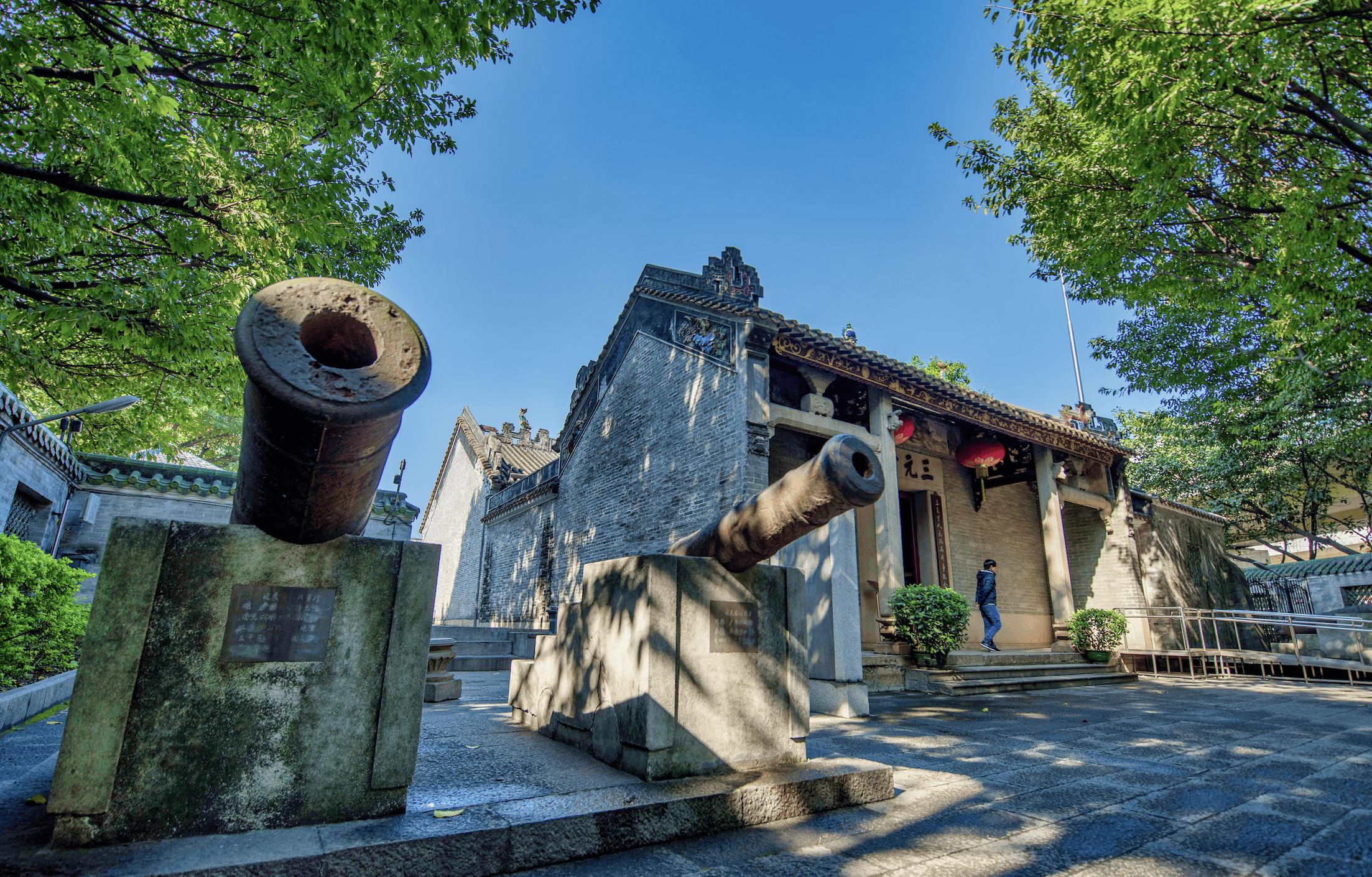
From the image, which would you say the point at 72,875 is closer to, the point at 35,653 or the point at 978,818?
the point at 978,818

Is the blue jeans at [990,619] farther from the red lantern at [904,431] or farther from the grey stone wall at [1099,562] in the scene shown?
the grey stone wall at [1099,562]

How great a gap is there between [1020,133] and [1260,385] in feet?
31.1

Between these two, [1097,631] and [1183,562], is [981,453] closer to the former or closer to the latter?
[1097,631]

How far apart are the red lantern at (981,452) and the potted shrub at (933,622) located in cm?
408

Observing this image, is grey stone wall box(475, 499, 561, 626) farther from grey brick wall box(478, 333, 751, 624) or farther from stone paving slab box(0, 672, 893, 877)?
stone paving slab box(0, 672, 893, 877)

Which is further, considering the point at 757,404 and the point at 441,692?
the point at 757,404

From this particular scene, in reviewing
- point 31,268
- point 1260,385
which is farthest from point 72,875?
point 1260,385

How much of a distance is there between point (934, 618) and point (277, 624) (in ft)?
27.2

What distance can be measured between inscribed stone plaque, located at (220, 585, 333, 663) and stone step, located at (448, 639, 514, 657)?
9281 mm

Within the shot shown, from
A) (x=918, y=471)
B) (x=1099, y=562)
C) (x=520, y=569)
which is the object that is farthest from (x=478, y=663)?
(x=1099, y=562)

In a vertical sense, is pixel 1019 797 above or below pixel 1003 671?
below

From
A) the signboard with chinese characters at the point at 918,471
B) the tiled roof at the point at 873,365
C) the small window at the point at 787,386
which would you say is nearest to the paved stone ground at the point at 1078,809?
the tiled roof at the point at 873,365

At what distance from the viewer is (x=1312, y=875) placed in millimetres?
2236

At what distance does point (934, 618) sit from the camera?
877 cm
